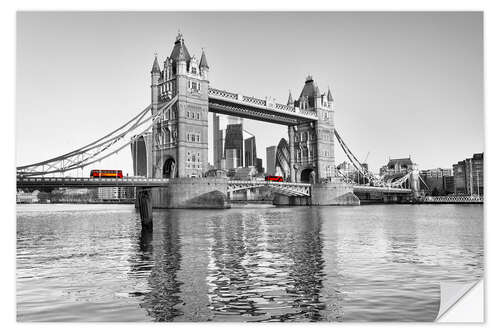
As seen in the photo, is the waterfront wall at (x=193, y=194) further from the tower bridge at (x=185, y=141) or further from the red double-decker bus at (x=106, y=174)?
the red double-decker bus at (x=106, y=174)

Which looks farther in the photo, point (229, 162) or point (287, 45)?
point (229, 162)

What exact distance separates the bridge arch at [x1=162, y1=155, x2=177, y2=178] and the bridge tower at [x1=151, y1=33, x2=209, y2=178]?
0.18 metres

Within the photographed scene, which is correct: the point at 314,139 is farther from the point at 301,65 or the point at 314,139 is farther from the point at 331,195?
the point at 301,65

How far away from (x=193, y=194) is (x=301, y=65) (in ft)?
115

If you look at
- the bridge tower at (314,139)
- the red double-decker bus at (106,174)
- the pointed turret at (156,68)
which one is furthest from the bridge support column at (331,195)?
the red double-decker bus at (106,174)

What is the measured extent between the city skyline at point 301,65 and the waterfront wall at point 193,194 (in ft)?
107

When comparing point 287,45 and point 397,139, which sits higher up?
point 287,45

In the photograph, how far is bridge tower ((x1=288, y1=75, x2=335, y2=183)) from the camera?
79750 millimetres

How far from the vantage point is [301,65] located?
18.2m

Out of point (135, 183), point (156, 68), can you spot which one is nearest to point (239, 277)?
point (135, 183)
